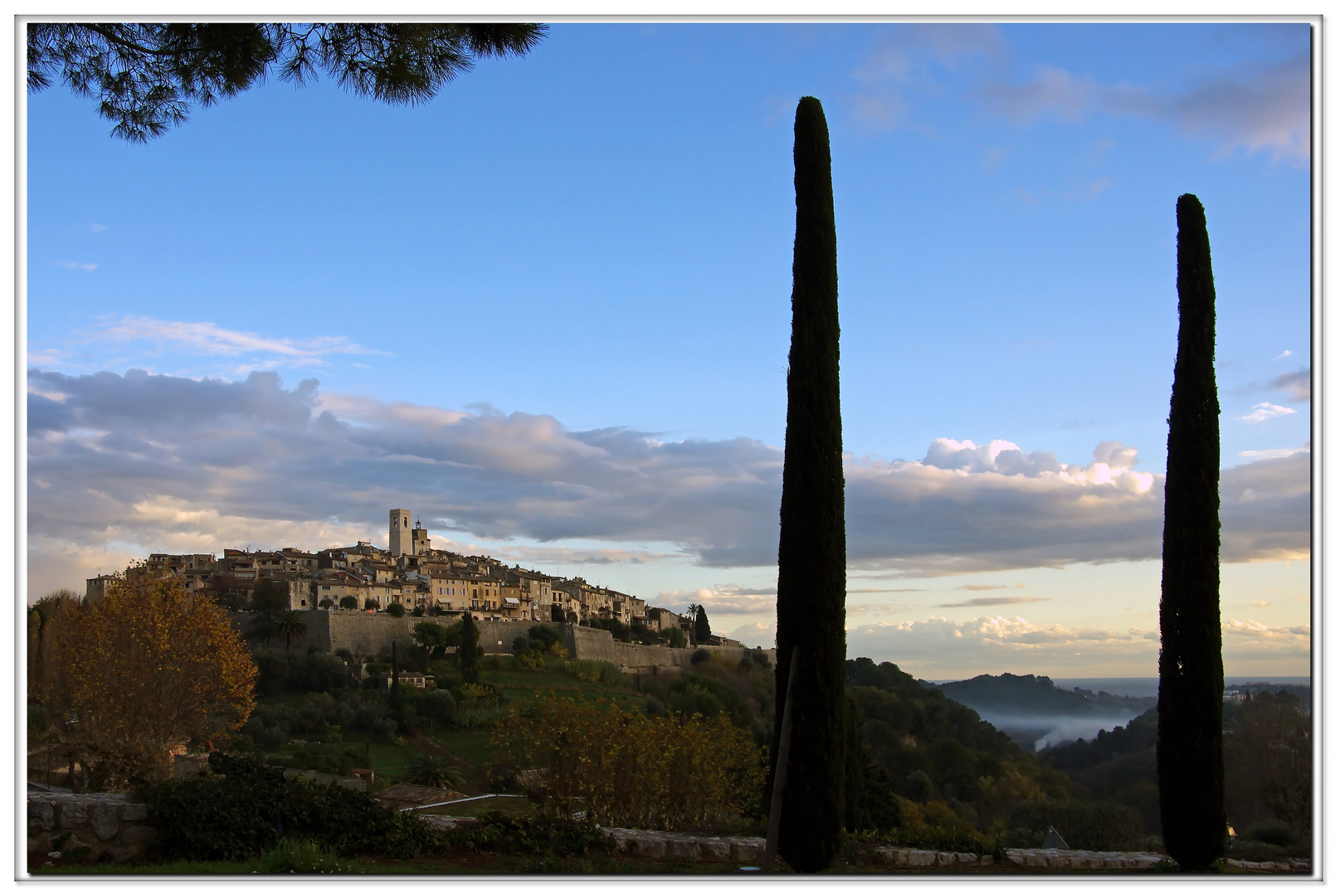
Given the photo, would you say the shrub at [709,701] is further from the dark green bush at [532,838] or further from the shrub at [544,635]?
the dark green bush at [532,838]

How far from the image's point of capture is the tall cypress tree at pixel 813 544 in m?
8.09

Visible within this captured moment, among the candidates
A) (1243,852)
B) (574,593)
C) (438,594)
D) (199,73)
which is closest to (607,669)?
(438,594)

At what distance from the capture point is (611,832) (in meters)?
8.48

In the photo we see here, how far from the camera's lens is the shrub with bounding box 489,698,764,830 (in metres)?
9.90

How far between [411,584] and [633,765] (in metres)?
57.1

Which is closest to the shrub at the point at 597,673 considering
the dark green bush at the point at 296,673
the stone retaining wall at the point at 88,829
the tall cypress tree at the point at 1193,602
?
the dark green bush at the point at 296,673

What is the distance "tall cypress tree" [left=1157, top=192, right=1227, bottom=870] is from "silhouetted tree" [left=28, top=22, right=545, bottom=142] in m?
7.26

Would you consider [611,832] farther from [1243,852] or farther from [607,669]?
[607,669]

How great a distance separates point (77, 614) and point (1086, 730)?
2747cm

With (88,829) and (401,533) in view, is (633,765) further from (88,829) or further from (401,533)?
(401,533)

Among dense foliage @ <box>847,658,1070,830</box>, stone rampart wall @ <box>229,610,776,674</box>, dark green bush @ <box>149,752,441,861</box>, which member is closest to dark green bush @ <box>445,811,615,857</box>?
dark green bush @ <box>149,752,441,861</box>

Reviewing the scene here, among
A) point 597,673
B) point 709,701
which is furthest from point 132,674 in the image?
point 597,673

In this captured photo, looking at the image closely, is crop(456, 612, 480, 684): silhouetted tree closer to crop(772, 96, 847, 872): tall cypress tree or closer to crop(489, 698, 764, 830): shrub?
crop(489, 698, 764, 830): shrub

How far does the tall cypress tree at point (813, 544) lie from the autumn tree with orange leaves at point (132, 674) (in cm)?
751
